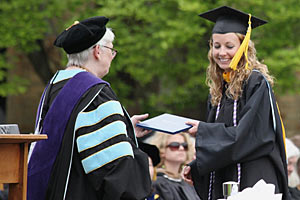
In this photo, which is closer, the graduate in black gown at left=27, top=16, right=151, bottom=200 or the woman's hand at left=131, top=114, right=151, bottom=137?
the graduate in black gown at left=27, top=16, right=151, bottom=200

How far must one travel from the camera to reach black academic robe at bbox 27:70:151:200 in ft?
12.8

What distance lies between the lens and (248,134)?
4.54m

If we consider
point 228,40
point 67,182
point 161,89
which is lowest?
A: point 161,89

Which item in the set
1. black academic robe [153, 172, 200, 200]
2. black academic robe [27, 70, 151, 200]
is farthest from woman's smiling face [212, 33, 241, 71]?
black academic robe [153, 172, 200, 200]

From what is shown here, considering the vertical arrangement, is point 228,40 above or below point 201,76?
above

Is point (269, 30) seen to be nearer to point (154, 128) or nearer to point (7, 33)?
point (7, 33)

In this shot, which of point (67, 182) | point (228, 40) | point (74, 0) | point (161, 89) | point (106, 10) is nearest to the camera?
point (67, 182)

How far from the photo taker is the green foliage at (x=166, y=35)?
11711 mm

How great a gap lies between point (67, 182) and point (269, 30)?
9.21 m

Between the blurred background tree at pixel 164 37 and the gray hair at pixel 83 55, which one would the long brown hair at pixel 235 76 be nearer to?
the gray hair at pixel 83 55

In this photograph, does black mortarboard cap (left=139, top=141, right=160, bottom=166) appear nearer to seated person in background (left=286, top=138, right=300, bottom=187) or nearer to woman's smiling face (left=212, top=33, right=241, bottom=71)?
woman's smiling face (left=212, top=33, right=241, bottom=71)

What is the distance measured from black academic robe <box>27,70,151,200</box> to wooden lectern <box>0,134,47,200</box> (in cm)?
46

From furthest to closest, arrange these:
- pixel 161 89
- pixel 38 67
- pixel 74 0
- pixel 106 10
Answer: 1. pixel 161 89
2. pixel 38 67
3. pixel 74 0
4. pixel 106 10

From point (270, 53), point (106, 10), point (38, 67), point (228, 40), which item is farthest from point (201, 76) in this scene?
point (228, 40)
